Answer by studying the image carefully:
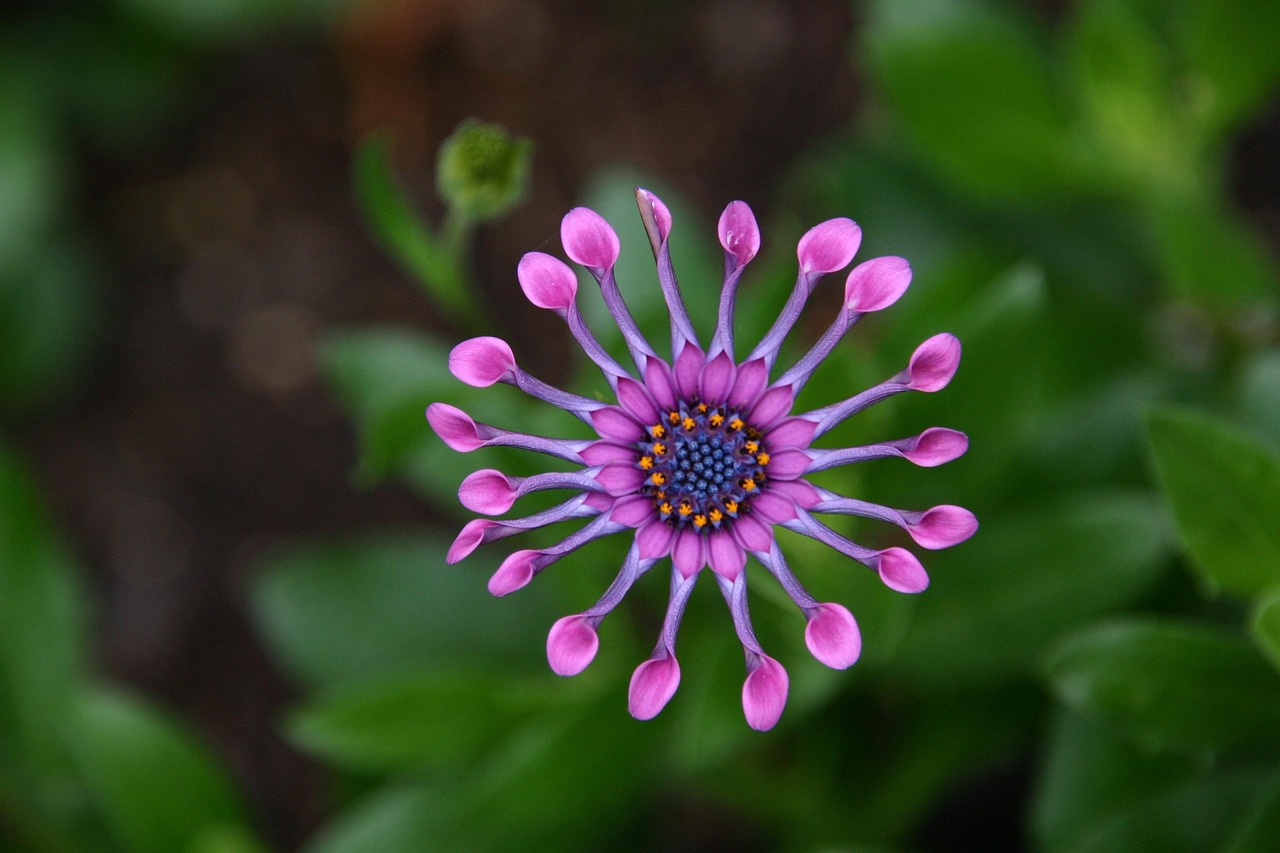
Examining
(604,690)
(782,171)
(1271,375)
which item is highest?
(782,171)

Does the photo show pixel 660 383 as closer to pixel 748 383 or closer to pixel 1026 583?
pixel 748 383

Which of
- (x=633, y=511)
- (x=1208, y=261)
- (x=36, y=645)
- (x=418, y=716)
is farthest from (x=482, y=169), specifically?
(x=36, y=645)

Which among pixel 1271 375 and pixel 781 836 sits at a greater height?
pixel 1271 375

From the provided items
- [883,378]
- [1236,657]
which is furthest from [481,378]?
[1236,657]

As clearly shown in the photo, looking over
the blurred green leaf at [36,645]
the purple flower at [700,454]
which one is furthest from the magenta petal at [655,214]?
the blurred green leaf at [36,645]

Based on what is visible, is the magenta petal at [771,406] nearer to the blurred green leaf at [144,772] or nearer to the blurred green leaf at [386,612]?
the blurred green leaf at [386,612]

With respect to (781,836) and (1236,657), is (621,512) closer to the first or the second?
(1236,657)
